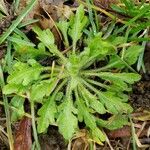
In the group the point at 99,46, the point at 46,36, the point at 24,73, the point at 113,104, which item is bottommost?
the point at 113,104

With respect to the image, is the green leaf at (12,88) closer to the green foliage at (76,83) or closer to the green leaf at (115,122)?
the green foliage at (76,83)

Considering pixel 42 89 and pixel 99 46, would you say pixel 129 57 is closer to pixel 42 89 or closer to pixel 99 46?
pixel 99 46

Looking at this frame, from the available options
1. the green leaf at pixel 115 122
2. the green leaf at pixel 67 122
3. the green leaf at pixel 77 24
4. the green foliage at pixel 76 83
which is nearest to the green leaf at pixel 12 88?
the green foliage at pixel 76 83

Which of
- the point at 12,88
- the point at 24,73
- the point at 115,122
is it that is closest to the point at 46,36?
the point at 24,73

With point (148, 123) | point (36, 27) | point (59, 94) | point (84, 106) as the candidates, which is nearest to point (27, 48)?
point (36, 27)

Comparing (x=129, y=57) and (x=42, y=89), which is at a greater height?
(x=129, y=57)

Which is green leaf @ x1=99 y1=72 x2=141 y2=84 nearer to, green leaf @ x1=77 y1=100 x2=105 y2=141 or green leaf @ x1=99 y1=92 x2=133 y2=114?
green leaf @ x1=99 y1=92 x2=133 y2=114

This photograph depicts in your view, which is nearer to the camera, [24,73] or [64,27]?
[24,73]
